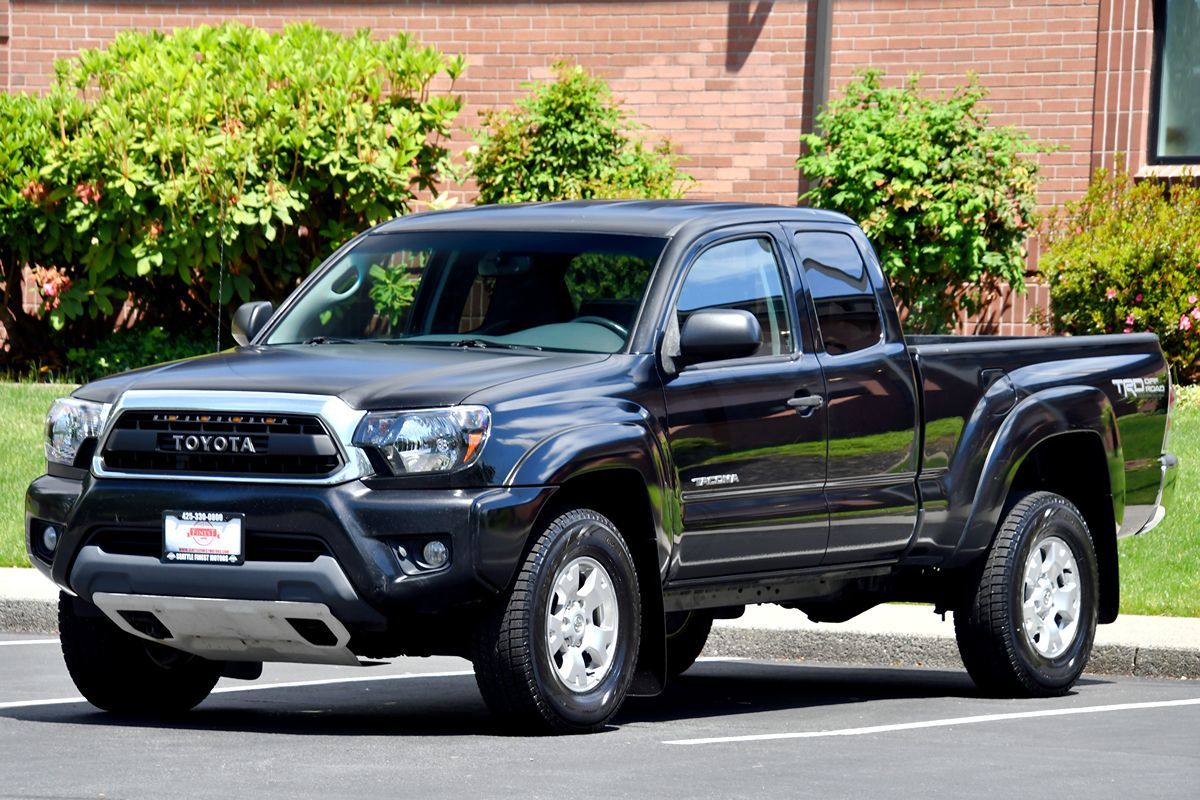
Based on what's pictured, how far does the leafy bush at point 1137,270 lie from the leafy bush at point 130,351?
7.29 m

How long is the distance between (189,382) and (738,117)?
13.4 meters

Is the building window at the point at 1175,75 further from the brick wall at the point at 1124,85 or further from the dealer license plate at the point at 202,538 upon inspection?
the dealer license plate at the point at 202,538

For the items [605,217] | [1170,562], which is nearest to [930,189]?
[1170,562]

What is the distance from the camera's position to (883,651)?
11.1 meters

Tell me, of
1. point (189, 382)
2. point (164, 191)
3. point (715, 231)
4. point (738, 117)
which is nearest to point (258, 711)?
point (189, 382)

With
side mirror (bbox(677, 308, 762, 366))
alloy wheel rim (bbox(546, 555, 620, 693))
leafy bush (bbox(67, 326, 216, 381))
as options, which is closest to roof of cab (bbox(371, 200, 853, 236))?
side mirror (bbox(677, 308, 762, 366))

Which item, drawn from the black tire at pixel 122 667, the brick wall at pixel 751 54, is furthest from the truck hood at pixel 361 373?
the brick wall at pixel 751 54

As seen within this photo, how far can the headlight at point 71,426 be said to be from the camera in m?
8.07

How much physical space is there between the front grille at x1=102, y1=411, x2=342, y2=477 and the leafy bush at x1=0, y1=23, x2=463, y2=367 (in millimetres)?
11348

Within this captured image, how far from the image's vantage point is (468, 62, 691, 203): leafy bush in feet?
64.4

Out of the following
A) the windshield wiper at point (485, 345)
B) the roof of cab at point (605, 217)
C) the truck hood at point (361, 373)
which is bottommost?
the truck hood at point (361, 373)

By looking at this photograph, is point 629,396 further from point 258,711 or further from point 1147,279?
point 1147,279

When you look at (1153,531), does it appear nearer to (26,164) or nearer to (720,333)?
(720,333)

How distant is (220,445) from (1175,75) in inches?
549
